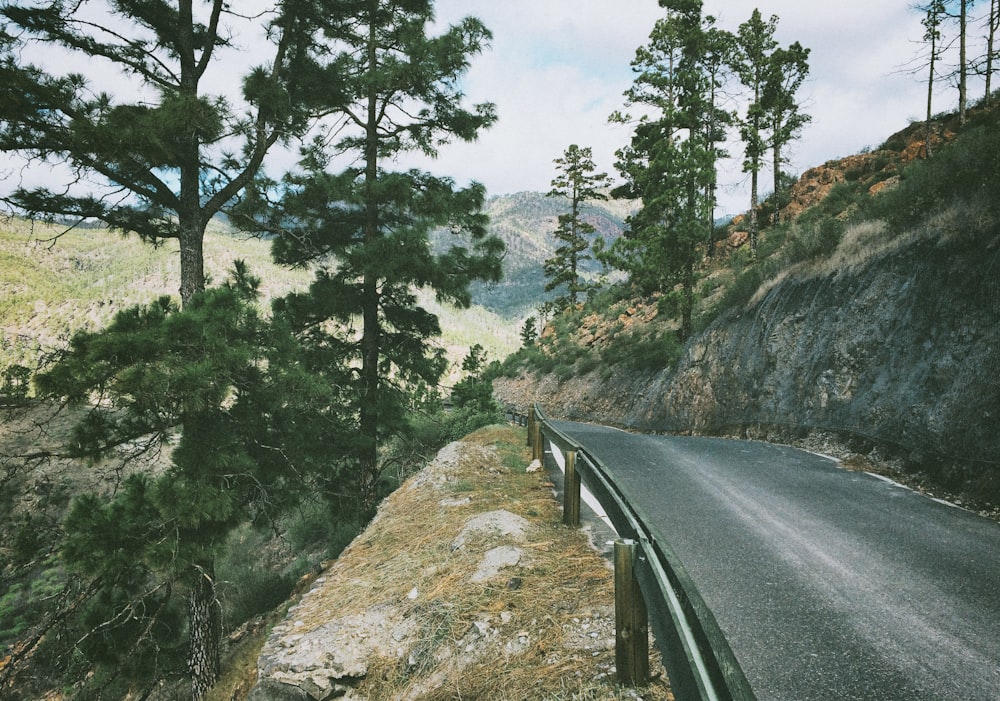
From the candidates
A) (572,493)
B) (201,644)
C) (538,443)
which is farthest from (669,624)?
(201,644)

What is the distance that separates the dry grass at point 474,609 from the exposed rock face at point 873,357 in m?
5.96

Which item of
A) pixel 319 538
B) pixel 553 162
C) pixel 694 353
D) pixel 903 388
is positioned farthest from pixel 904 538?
pixel 553 162

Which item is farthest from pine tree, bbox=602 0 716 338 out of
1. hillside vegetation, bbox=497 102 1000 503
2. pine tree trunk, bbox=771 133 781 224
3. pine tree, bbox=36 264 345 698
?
pine tree, bbox=36 264 345 698

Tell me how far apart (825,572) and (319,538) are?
50.3 feet

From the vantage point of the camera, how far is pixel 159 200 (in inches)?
339

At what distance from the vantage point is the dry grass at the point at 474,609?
10.3ft

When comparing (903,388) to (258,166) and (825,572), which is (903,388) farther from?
(258,166)

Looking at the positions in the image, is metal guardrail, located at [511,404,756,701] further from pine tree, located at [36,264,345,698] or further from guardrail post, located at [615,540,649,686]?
pine tree, located at [36,264,345,698]

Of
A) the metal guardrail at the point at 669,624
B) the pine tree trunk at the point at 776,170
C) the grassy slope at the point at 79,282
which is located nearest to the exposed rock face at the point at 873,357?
the metal guardrail at the point at 669,624

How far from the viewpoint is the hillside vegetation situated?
7570 millimetres

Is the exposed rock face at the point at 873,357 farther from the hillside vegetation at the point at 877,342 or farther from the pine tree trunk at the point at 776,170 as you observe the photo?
the pine tree trunk at the point at 776,170

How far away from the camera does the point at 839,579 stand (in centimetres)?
422

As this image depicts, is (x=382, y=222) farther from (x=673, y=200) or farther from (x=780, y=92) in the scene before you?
(x=780, y=92)

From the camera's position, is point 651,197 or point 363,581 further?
point 651,197
